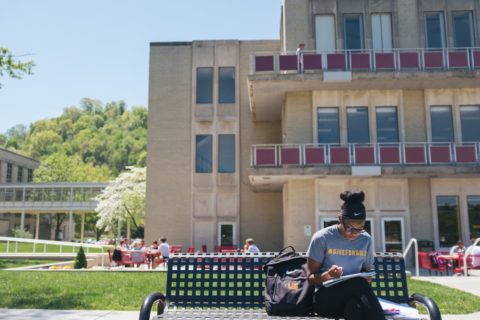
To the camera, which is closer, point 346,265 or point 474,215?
point 346,265

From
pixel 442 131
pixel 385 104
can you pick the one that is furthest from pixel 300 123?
pixel 442 131

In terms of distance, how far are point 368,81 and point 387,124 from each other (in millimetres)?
2554

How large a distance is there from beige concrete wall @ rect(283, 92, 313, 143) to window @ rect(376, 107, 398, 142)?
348 cm

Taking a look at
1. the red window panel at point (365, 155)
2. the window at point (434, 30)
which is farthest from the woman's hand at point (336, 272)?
the window at point (434, 30)

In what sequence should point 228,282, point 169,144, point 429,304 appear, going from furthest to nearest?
point 169,144 < point 228,282 < point 429,304

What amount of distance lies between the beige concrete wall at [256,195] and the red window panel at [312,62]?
7.46 m

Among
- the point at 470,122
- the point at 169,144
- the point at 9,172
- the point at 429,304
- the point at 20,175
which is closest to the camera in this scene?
the point at 429,304

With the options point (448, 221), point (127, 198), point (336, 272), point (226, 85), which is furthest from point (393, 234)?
point (127, 198)

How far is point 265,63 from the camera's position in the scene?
19781 mm

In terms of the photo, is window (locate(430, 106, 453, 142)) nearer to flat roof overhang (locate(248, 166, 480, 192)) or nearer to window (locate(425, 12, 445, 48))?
flat roof overhang (locate(248, 166, 480, 192))

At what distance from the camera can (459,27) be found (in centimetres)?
2161

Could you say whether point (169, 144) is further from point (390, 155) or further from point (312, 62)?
point (390, 155)

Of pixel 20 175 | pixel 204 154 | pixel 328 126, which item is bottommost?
pixel 204 154

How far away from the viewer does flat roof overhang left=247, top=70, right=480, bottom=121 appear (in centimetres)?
1905
